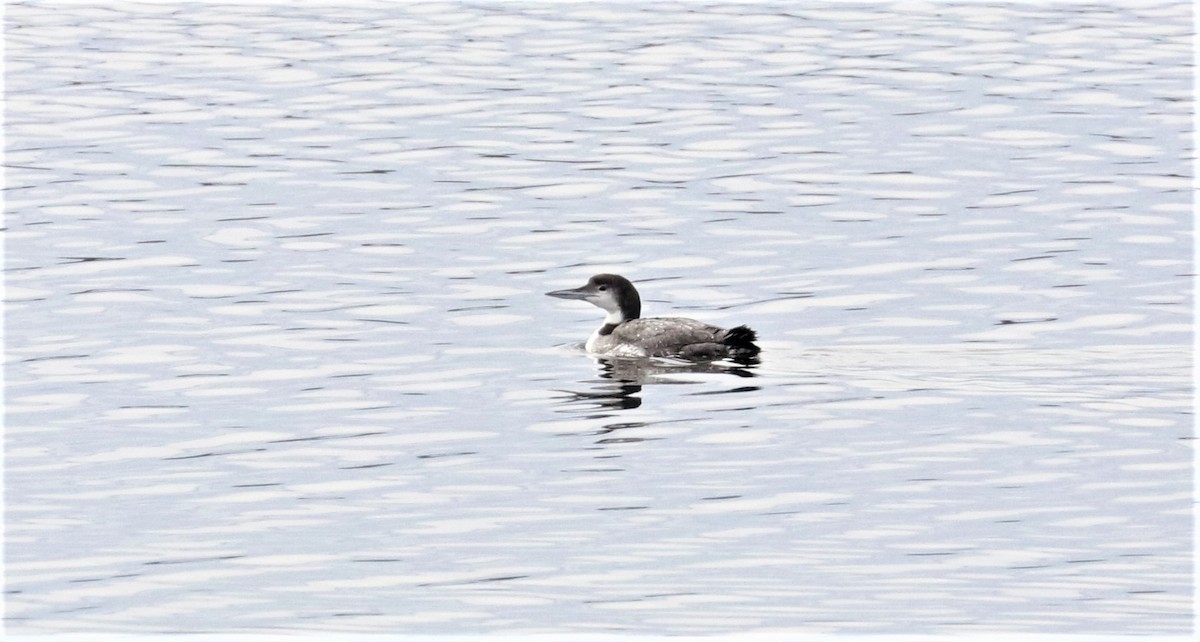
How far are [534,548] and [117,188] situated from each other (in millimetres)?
14586

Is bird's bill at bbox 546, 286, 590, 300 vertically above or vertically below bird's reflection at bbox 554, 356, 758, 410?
above

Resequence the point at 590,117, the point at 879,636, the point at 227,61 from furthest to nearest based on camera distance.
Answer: the point at 227,61
the point at 590,117
the point at 879,636

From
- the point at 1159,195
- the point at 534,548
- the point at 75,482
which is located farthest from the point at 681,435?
the point at 1159,195

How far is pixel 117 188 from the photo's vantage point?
25.1 m

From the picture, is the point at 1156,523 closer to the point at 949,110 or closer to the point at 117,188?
the point at 117,188

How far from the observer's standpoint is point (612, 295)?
18875mm

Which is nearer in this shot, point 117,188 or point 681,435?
point 681,435

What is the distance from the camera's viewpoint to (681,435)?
47.3 ft

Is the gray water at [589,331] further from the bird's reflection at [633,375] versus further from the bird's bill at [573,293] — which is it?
the bird's bill at [573,293]

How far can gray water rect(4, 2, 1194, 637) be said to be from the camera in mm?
11367

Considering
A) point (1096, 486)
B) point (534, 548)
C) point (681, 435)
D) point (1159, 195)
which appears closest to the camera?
point (534, 548)

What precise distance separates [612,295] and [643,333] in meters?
1.08

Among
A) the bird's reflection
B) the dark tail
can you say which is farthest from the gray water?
the dark tail

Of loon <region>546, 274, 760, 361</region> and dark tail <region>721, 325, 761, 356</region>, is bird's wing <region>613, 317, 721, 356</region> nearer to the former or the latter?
loon <region>546, 274, 760, 361</region>
